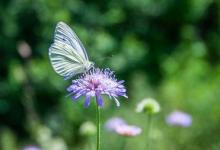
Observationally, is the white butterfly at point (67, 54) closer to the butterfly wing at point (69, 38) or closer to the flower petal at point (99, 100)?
the butterfly wing at point (69, 38)

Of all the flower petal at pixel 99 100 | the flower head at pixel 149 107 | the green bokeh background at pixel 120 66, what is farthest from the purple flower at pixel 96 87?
the green bokeh background at pixel 120 66

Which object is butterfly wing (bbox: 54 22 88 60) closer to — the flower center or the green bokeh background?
the flower center

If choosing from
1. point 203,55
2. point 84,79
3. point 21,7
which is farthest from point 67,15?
point 84,79

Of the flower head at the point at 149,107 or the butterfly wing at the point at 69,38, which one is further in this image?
the flower head at the point at 149,107

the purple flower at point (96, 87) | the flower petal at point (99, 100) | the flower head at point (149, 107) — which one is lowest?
the flower petal at point (99, 100)

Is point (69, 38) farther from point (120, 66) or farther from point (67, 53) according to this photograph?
point (120, 66)

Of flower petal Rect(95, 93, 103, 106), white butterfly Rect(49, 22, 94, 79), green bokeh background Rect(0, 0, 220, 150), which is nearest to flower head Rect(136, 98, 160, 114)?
white butterfly Rect(49, 22, 94, 79)

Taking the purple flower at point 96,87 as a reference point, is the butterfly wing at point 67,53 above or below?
above
